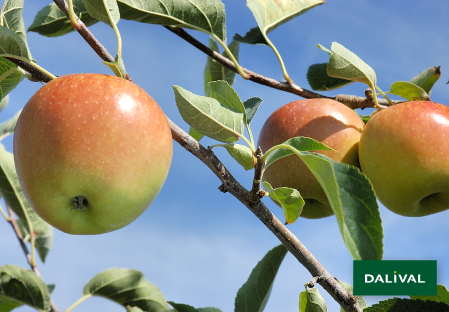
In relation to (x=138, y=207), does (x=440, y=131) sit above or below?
above

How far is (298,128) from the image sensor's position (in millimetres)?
1477

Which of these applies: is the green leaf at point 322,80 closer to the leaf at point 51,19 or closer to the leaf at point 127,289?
the leaf at point 51,19

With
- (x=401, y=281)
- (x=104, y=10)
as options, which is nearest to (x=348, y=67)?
(x=401, y=281)

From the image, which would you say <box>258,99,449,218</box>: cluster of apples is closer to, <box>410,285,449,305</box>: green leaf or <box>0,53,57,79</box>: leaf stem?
<box>410,285,449,305</box>: green leaf

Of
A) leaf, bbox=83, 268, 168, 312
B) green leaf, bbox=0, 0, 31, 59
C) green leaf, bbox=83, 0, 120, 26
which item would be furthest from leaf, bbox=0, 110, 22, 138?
green leaf, bbox=83, 0, 120, 26

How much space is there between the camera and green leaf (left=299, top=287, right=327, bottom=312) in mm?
1265

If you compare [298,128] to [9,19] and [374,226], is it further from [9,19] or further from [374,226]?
[9,19]

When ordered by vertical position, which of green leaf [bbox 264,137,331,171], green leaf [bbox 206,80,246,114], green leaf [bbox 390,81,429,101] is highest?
green leaf [bbox 390,81,429,101]

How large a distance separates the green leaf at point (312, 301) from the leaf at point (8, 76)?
110 cm

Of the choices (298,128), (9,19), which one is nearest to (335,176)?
(298,128)

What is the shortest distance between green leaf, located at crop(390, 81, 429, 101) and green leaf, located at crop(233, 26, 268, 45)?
0.55 metres

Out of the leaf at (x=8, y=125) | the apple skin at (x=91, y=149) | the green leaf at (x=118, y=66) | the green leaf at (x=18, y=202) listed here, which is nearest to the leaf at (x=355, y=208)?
the apple skin at (x=91, y=149)

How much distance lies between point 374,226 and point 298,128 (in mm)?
660

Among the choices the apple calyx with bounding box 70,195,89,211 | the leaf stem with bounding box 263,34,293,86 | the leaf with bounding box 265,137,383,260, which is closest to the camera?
the leaf with bounding box 265,137,383,260
